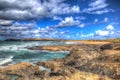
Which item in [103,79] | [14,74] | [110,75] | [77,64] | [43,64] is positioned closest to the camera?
[103,79]

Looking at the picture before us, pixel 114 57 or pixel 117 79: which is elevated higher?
pixel 114 57

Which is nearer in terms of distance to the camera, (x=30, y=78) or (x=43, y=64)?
(x=30, y=78)

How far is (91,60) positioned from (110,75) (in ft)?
26.2

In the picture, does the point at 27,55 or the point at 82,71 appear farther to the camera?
the point at 27,55

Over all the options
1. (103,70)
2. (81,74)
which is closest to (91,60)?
(103,70)

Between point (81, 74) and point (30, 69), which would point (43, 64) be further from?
point (81, 74)

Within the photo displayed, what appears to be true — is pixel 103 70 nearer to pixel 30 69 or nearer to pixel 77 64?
pixel 77 64

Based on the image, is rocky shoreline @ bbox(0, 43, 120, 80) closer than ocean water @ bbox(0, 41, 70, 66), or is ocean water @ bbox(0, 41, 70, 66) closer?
rocky shoreline @ bbox(0, 43, 120, 80)

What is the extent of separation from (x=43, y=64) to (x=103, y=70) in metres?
16.8

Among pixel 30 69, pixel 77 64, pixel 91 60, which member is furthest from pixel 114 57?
pixel 30 69

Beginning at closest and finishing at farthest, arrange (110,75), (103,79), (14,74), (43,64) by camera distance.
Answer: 1. (103,79)
2. (110,75)
3. (14,74)
4. (43,64)

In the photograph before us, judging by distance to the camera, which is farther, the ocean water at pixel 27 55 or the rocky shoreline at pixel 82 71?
the ocean water at pixel 27 55

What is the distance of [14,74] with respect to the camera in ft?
124

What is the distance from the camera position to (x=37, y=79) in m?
31.6
